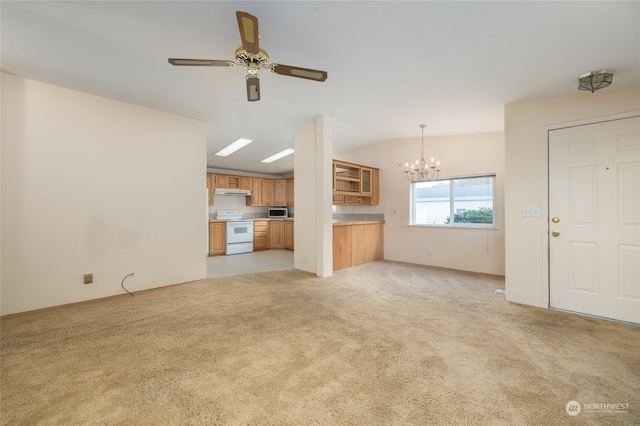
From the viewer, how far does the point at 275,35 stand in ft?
7.12

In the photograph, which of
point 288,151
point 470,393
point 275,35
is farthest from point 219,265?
point 470,393

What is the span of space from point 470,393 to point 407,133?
4440 mm

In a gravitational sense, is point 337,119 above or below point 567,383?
above

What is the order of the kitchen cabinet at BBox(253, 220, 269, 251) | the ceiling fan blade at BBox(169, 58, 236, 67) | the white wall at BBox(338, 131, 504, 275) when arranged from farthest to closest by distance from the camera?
the kitchen cabinet at BBox(253, 220, 269, 251), the white wall at BBox(338, 131, 504, 275), the ceiling fan blade at BBox(169, 58, 236, 67)

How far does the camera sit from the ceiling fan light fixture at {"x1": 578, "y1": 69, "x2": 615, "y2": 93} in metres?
2.35

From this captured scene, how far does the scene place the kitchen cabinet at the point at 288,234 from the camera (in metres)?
7.62

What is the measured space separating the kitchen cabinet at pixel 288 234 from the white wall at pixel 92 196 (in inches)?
141

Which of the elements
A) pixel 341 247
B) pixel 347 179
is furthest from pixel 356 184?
pixel 341 247

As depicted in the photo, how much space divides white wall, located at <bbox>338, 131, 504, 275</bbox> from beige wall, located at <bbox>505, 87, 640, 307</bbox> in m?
1.51

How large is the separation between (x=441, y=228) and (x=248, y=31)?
476cm

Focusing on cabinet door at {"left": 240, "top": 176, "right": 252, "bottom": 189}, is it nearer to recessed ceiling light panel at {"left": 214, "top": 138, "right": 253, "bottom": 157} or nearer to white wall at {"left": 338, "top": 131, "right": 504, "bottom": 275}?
recessed ceiling light panel at {"left": 214, "top": 138, "right": 253, "bottom": 157}

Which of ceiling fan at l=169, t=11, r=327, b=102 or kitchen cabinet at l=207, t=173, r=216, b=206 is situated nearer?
ceiling fan at l=169, t=11, r=327, b=102

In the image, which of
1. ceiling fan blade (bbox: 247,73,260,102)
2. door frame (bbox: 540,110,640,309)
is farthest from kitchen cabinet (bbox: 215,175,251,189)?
door frame (bbox: 540,110,640,309)

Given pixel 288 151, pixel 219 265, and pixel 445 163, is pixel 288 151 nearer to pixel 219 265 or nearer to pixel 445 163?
pixel 219 265
